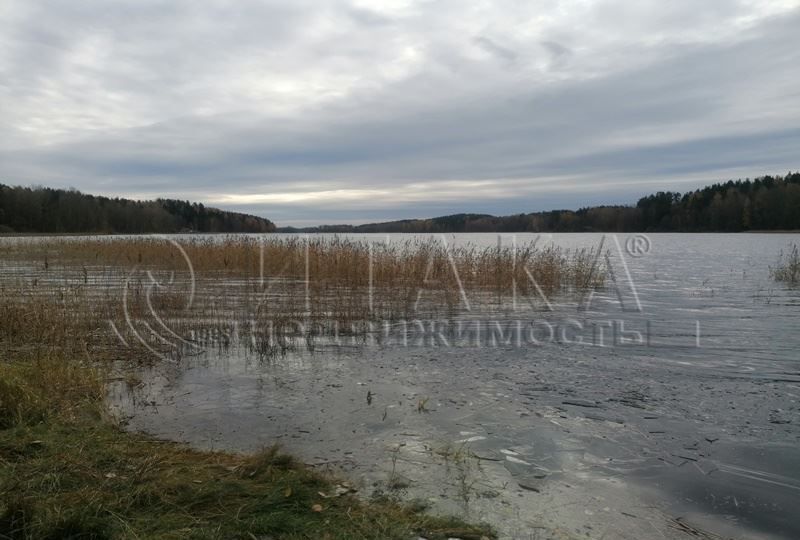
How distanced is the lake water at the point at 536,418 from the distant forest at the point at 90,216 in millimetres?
87342

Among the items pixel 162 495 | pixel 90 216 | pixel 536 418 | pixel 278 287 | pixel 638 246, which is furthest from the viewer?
pixel 90 216

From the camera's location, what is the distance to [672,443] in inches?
208

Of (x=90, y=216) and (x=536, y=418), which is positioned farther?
(x=90, y=216)

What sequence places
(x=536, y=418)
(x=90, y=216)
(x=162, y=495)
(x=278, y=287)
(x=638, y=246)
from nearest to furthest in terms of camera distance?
(x=162, y=495), (x=536, y=418), (x=278, y=287), (x=638, y=246), (x=90, y=216)

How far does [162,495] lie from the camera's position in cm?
362

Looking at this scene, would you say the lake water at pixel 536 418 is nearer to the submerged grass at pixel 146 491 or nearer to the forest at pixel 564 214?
the submerged grass at pixel 146 491

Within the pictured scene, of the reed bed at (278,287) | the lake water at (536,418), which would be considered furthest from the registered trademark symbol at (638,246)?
the lake water at (536,418)

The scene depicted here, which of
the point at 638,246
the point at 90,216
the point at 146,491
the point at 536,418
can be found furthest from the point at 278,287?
the point at 90,216

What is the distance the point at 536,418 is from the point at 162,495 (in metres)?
4.02

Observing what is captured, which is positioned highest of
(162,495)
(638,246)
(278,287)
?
(638,246)

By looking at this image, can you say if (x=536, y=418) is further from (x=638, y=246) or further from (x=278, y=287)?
(x=638, y=246)

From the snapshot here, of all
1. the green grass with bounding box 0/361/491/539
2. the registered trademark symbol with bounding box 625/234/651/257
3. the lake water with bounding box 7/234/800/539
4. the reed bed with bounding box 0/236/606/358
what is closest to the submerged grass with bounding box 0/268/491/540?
the green grass with bounding box 0/361/491/539

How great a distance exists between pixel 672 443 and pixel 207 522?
4.50 metres

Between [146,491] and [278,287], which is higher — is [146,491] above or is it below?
below
